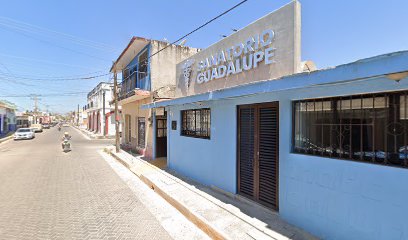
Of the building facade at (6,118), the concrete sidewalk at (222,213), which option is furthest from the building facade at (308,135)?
the building facade at (6,118)

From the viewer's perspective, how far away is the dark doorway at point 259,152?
4.93m

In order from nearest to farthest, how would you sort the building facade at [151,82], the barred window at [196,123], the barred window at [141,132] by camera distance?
the barred window at [196,123], the building facade at [151,82], the barred window at [141,132]

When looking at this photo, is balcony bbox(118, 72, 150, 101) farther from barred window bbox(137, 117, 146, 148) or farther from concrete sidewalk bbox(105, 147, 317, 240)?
concrete sidewalk bbox(105, 147, 317, 240)

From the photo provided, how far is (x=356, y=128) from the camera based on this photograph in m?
3.48

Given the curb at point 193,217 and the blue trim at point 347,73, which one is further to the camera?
the curb at point 193,217

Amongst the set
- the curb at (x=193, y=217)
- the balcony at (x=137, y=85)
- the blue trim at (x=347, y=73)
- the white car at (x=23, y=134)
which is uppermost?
the balcony at (x=137, y=85)

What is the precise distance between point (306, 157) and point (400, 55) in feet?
7.05

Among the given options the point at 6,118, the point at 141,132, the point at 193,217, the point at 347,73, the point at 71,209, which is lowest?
the point at 71,209

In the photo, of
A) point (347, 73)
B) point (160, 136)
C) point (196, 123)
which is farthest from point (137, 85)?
point (347, 73)

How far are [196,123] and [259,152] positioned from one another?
3.21 metres

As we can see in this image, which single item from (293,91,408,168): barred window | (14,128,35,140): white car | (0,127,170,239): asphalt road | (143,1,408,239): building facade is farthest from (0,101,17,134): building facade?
(293,91,408,168): barred window

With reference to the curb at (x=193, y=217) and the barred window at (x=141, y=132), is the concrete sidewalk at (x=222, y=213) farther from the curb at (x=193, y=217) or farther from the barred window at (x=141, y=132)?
the barred window at (x=141, y=132)

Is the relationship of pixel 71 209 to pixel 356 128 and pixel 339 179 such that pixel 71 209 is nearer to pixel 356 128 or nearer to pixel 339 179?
pixel 339 179

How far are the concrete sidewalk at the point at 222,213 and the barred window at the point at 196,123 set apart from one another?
1.75 m
